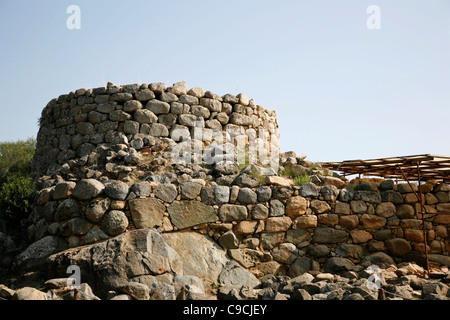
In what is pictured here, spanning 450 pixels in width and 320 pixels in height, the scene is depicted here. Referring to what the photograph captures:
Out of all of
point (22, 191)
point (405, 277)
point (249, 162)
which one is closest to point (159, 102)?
point (249, 162)

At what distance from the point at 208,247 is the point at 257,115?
4265 mm

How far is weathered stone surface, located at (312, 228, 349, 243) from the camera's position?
7875mm

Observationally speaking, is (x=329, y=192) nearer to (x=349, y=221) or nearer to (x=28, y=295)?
(x=349, y=221)

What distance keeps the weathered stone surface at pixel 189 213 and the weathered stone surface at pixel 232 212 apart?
6.0 inches

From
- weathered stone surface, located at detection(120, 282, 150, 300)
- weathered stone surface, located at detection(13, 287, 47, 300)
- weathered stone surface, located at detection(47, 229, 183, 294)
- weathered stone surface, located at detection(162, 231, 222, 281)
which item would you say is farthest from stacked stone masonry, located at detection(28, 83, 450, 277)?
weathered stone surface, located at detection(13, 287, 47, 300)

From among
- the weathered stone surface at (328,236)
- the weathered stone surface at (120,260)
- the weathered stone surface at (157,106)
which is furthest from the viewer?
the weathered stone surface at (157,106)

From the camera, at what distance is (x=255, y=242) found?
7.48m

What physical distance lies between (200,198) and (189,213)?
1.13ft

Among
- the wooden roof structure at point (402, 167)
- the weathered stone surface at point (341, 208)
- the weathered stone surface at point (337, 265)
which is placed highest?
the wooden roof structure at point (402, 167)

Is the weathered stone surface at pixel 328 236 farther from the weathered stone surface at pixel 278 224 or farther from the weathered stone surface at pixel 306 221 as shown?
the weathered stone surface at pixel 278 224

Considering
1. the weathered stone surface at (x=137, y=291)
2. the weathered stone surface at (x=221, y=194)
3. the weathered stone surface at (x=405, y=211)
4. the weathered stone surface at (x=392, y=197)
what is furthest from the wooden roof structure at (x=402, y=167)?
the weathered stone surface at (x=137, y=291)

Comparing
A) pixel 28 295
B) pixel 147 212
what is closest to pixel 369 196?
pixel 147 212

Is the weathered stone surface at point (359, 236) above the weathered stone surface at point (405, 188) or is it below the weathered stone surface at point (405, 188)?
below

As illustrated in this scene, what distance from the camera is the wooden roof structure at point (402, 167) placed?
25.8 feet
